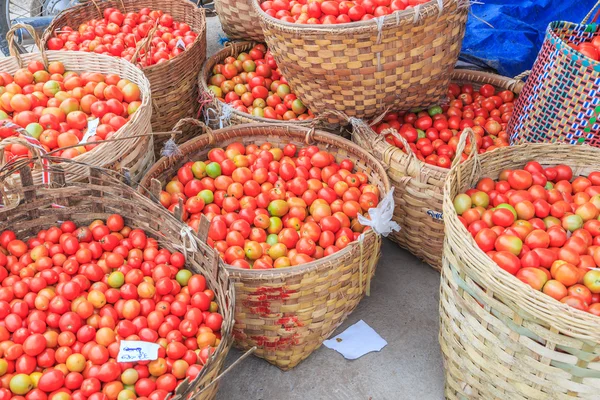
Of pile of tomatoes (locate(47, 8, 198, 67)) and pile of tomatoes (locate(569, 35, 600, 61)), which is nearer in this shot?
pile of tomatoes (locate(569, 35, 600, 61))

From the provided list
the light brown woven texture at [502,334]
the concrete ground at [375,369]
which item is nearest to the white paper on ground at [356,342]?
the concrete ground at [375,369]

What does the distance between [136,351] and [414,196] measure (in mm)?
1459

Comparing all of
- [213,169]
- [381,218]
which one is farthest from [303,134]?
[381,218]

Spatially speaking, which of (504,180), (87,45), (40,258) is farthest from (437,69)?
(87,45)

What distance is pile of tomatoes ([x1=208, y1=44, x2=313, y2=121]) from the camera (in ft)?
9.98

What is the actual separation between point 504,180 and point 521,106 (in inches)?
25.3

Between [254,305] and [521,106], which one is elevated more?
[521,106]

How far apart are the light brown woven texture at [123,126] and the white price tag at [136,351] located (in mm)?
755

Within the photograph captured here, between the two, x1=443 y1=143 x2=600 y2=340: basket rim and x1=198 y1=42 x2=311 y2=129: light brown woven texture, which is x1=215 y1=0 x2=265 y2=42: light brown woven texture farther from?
x1=443 y1=143 x2=600 y2=340: basket rim

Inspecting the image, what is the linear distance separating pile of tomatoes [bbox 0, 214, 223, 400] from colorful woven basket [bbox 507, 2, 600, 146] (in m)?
1.72

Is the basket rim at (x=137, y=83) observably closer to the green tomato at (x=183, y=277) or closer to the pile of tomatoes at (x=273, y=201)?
the pile of tomatoes at (x=273, y=201)

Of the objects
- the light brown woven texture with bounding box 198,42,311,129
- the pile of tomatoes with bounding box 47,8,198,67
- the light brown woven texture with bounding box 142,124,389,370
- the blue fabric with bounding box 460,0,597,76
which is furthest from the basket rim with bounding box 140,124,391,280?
the blue fabric with bounding box 460,0,597,76

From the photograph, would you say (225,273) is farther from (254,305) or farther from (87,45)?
(87,45)

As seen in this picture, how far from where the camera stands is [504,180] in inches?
85.4
